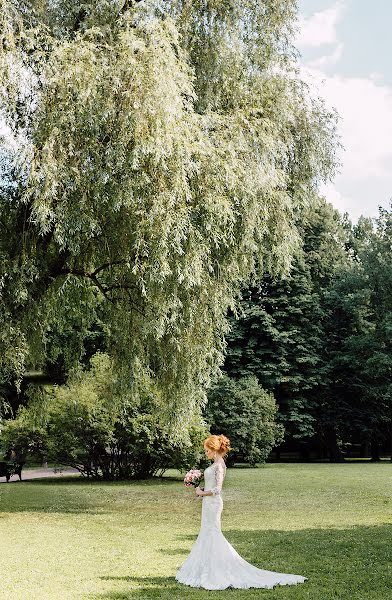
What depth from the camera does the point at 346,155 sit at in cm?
1597

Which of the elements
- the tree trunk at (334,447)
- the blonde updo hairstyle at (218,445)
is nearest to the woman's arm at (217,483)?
the blonde updo hairstyle at (218,445)

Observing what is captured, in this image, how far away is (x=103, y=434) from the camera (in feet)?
79.5

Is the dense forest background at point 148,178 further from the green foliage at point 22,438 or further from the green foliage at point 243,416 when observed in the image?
the green foliage at point 243,416

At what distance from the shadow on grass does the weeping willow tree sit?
3774mm

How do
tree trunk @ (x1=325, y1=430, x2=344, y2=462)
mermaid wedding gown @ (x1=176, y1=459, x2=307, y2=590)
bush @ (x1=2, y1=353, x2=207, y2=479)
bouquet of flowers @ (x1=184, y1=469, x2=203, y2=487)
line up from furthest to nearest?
tree trunk @ (x1=325, y1=430, x2=344, y2=462), bush @ (x1=2, y1=353, x2=207, y2=479), bouquet of flowers @ (x1=184, y1=469, x2=203, y2=487), mermaid wedding gown @ (x1=176, y1=459, x2=307, y2=590)

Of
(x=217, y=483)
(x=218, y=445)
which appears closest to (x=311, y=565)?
(x=217, y=483)

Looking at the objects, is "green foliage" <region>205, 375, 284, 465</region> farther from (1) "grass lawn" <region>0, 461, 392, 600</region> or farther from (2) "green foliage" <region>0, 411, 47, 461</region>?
(2) "green foliage" <region>0, 411, 47, 461</region>

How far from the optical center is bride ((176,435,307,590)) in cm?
835

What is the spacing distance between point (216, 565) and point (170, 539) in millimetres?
4095

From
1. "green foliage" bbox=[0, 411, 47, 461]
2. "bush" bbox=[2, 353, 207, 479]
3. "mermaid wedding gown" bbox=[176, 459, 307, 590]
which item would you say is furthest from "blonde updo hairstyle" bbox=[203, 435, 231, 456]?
"green foliage" bbox=[0, 411, 47, 461]

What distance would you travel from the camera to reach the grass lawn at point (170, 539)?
27.4ft

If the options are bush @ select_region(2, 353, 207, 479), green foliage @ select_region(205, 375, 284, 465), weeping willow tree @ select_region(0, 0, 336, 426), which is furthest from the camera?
green foliage @ select_region(205, 375, 284, 465)

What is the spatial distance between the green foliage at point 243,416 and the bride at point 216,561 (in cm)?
2424

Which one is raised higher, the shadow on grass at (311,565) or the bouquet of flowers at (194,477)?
the bouquet of flowers at (194,477)
